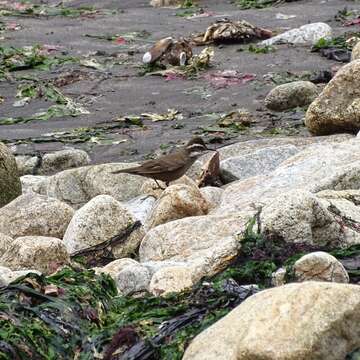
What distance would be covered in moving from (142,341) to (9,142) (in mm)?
9362

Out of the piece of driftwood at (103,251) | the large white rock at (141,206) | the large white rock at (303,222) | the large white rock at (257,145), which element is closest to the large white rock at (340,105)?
the large white rock at (257,145)

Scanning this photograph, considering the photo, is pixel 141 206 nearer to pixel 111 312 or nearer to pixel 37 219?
pixel 37 219

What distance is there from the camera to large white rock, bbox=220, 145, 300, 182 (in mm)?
10312

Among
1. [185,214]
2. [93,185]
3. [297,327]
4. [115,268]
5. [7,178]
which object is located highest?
[297,327]

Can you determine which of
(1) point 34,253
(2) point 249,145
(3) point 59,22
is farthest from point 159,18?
(1) point 34,253

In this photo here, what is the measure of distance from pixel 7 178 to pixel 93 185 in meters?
0.75

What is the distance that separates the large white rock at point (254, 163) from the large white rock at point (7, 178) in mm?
1813

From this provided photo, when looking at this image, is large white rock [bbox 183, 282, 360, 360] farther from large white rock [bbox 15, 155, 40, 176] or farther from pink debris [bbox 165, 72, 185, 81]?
pink debris [bbox 165, 72, 185, 81]

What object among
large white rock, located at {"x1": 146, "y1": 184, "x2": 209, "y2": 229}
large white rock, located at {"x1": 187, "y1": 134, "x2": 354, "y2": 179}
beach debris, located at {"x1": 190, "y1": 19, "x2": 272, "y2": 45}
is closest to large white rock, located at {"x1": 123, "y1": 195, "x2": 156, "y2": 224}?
large white rock, located at {"x1": 146, "y1": 184, "x2": 209, "y2": 229}

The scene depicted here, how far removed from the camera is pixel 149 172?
9836 millimetres

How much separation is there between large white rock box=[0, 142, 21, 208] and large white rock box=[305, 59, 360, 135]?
9.87 ft

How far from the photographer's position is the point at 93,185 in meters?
10.4

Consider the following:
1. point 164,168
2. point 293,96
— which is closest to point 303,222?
point 164,168

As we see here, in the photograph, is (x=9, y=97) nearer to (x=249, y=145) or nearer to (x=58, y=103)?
(x=58, y=103)
